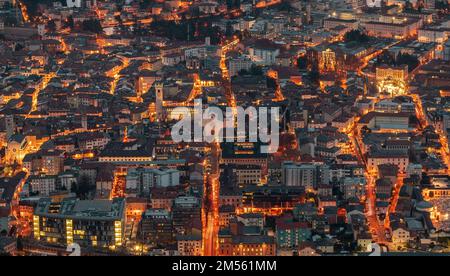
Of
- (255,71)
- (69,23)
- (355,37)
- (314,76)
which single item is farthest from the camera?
(69,23)

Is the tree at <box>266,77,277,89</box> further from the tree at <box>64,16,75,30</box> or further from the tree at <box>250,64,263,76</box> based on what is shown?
the tree at <box>64,16,75,30</box>

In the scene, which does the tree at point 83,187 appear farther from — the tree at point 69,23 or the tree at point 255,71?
the tree at point 69,23

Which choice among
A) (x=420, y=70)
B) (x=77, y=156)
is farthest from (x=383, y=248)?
(x=420, y=70)

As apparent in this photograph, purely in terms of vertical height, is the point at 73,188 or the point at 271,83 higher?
the point at 73,188

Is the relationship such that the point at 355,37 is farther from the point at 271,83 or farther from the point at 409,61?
the point at 271,83

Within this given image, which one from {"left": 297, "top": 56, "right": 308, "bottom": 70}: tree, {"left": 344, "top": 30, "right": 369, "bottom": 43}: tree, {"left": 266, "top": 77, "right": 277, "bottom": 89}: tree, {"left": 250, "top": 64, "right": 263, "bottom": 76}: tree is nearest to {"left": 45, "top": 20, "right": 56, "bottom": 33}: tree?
{"left": 250, "top": 64, "right": 263, "bottom": 76}: tree

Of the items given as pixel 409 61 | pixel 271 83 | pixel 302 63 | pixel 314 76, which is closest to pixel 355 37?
pixel 409 61

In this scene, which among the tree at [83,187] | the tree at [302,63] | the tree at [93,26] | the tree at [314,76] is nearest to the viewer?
the tree at [83,187]

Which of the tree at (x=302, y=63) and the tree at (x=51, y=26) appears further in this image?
the tree at (x=51, y=26)

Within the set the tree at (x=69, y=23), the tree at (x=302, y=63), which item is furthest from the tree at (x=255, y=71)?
the tree at (x=69, y=23)

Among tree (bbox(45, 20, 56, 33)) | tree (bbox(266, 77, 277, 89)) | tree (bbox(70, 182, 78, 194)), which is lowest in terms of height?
tree (bbox(266, 77, 277, 89))
